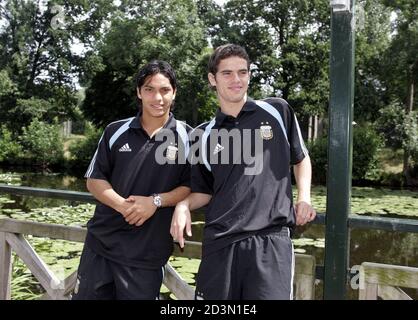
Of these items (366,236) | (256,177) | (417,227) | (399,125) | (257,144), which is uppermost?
(399,125)

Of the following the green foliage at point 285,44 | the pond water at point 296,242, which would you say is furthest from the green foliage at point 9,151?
the pond water at point 296,242

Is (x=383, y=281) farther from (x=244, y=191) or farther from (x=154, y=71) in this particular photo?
(x=154, y=71)

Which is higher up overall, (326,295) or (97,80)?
(97,80)

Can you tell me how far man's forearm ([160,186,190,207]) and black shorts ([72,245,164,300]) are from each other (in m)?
0.29

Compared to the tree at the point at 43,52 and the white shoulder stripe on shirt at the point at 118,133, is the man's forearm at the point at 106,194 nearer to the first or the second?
the white shoulder stripe on shirt at the point at 118,133

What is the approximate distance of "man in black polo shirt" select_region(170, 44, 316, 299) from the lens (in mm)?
1629

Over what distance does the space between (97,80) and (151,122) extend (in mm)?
27135

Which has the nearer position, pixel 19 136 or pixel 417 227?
pixel 417 227

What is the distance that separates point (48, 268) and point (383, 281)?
5.74ft

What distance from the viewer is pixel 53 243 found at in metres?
5.98

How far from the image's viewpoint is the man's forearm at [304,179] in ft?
5.76

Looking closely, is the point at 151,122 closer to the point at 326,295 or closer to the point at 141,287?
the point at 141,287

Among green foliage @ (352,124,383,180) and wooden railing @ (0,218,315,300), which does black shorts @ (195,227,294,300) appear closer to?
wooden railing @ (0,218,315,300)
